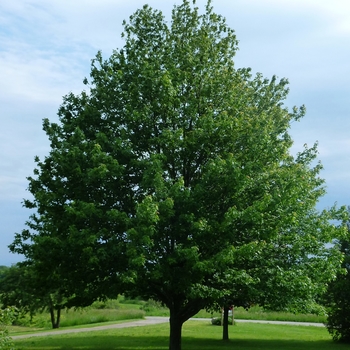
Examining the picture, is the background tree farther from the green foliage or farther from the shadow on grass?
the green foliage

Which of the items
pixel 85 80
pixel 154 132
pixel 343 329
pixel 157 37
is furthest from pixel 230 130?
pixel 343 329

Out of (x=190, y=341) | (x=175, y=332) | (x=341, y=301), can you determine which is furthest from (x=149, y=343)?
(x=341, y=301)

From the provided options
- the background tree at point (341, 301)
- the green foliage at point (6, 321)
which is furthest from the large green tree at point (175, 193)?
the background tree at point (341, 301)

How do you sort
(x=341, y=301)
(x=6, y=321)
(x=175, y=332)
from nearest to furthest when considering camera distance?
1. (x=6, y=321)
2. (x=175, y=332)
3. (x=341, y=301)

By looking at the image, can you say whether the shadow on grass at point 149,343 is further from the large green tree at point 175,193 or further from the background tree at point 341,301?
the large green tree at point 175,193

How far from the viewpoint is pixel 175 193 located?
58.7 feet

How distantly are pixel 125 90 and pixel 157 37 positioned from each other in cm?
345

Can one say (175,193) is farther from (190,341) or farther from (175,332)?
(190,341)

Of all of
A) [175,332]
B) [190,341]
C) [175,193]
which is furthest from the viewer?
[190,341]

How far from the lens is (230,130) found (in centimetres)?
2014

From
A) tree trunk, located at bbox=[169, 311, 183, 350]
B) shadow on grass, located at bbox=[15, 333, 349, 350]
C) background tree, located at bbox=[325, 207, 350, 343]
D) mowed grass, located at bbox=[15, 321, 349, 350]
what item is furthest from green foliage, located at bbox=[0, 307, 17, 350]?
background tree, located at bbox=[325, 207, 350, 343]

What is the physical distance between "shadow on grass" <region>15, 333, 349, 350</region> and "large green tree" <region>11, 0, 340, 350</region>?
5.65 m

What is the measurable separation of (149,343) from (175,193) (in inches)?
539

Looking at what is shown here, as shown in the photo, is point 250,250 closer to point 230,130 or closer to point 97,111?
point 230,130
